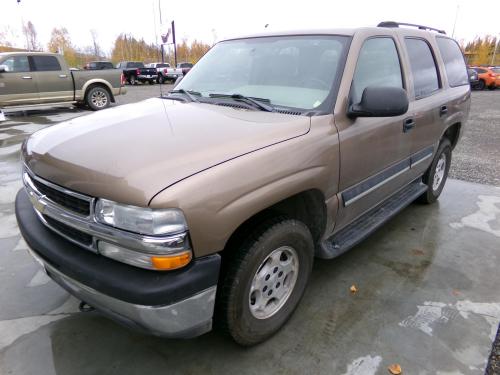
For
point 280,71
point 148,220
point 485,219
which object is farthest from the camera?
point 485,219

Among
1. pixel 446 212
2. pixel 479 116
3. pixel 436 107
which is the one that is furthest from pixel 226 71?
pixel 479 116

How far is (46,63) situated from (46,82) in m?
0.61

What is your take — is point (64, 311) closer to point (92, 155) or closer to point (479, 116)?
point (92, 155)

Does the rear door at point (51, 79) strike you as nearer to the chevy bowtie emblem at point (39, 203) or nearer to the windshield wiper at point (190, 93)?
the windshield wiper at point (190, 93)

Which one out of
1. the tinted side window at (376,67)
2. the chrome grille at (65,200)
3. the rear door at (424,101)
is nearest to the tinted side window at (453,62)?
the rear door at (424,101)

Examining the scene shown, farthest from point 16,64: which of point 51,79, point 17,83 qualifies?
point 51,79

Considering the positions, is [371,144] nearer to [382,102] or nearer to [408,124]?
[382,102]

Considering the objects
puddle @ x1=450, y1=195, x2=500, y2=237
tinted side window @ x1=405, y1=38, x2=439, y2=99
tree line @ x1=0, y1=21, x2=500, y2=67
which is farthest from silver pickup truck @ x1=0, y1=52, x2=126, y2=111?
tree line @ x1=0, y1=21, x2=500, y2=67

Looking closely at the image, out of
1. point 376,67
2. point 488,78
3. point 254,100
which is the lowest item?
point 488,78

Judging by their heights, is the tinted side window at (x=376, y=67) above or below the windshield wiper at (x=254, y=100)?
above

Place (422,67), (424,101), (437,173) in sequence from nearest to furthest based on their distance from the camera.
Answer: (424,101) → (422,67) → (437,173)

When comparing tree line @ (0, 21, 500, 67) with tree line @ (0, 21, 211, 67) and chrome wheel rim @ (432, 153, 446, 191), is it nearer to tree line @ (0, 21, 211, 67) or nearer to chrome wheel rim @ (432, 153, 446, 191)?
tree line @ (0, 21, 211, 67)

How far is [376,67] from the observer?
9.64 feet

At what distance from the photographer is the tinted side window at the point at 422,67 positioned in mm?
3418
